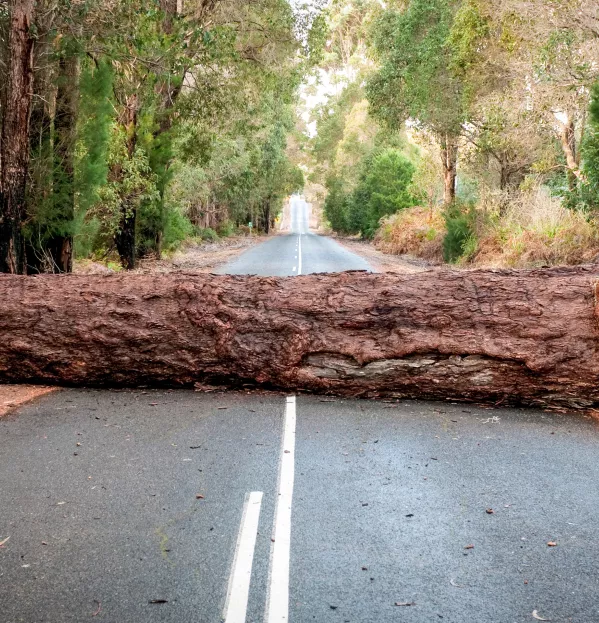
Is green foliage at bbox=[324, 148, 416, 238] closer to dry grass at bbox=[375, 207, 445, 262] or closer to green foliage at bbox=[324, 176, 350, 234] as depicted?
dry grass at bbox=[375, 207, 445, 262]

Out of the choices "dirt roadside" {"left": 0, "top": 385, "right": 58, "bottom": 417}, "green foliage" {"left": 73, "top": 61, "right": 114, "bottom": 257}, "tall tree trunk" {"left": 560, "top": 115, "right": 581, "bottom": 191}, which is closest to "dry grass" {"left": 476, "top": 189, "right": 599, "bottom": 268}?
"tall tree trunk" {"left": 560, "top": 115, "right": 581, "bottom": 191}

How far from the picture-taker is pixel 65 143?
1427 cm

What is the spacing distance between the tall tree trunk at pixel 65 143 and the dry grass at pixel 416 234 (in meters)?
19.0

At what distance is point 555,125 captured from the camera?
73.8 feet

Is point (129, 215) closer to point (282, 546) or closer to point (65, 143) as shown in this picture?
point (65, 143)

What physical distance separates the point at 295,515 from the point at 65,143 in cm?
1171

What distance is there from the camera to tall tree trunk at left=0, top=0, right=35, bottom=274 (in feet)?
37.8

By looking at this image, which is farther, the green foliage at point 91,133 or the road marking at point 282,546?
the green foliage at point 91,133

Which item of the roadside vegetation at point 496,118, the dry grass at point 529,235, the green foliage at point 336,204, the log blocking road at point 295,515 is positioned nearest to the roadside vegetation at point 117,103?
the roadside vegetation at point 496,118

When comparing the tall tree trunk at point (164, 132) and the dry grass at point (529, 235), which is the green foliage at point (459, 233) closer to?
the dry grass at point (529, 235)

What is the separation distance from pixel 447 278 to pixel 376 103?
84.7 feet

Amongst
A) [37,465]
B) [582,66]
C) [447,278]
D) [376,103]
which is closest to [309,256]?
[376,103]

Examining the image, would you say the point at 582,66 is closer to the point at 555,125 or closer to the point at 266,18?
A: the point at 555,125

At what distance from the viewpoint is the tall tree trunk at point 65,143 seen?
46.4 ft
